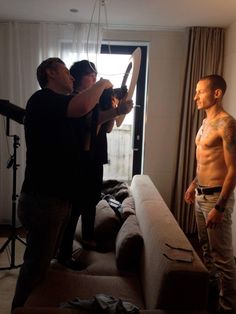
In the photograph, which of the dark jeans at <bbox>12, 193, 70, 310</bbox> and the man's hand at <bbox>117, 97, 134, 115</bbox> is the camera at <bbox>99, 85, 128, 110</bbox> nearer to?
the man's hand at <bbox>117, 97, 134, 115</bbox>

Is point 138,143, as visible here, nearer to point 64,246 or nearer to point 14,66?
point 14,66

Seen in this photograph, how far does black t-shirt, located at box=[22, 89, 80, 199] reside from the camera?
133 cm

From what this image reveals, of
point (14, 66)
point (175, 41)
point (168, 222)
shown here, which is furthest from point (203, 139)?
point (14, 66)

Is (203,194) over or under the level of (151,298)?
over

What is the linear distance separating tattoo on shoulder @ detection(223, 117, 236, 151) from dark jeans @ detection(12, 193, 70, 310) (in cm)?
107

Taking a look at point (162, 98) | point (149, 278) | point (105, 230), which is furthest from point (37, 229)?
point (162, 98)

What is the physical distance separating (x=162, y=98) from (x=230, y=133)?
5.24 feet

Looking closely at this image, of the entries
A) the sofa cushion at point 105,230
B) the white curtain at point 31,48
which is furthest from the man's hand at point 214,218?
the white curtain at point 31,48

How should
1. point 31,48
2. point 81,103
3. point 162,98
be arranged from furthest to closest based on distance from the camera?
point 162,98, point 31,48, point 81,103

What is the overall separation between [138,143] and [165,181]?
21.6 inches

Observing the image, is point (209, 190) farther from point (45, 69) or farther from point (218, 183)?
point (45, 69)

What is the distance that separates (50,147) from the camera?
1.38m

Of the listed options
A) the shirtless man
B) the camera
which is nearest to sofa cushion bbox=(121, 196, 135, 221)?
the shirtless man

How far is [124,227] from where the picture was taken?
2045mm
